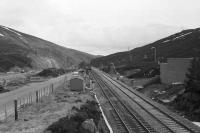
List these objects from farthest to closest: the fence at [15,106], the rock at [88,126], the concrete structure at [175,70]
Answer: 1. the concrete structure at [175,70]
2. the fence at [15,106]
3. the rock at [88,126]

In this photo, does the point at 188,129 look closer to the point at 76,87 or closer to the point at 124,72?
the point at 76,87

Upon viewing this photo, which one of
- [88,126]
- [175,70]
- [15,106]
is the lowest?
[88,126]

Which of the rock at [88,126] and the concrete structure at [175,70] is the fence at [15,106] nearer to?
the rock at [88,126]

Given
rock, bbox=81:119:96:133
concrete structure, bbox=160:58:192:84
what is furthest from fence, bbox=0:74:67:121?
concrete structure, bbox=160:58:192:84

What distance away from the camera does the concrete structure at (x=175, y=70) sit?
49.8 metres

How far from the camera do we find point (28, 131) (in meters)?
23.1

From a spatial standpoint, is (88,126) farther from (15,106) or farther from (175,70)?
(175,70)

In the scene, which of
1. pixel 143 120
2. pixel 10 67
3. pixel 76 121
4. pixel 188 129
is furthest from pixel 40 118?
pixel 10 67

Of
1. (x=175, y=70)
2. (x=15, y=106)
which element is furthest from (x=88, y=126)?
(x=175, y=70)

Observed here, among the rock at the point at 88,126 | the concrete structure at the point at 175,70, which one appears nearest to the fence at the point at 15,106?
the rock at the point at 88,126

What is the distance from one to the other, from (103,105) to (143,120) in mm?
11765

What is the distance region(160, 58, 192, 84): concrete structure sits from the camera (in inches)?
1960

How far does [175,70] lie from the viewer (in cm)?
5419

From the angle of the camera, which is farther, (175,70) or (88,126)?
(175,70)
